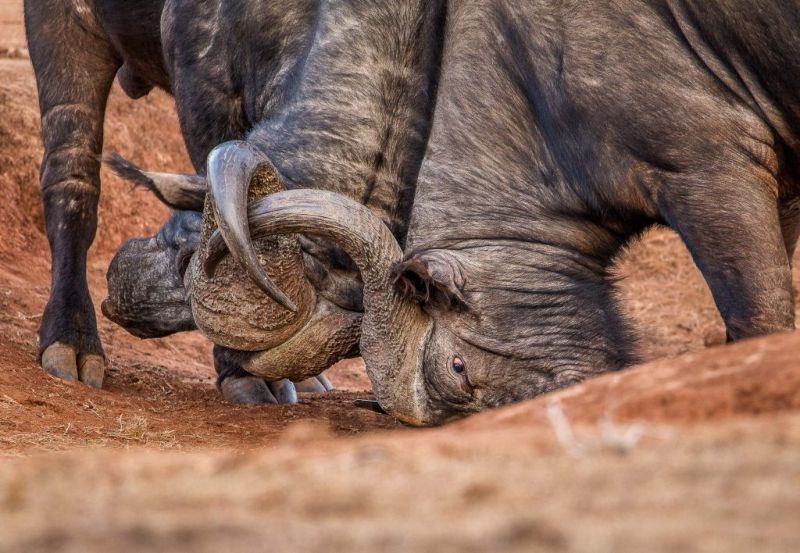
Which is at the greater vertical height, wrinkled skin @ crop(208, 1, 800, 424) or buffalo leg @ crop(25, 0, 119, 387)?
wrinkled skin @ crop(208, 1, 800, 424)

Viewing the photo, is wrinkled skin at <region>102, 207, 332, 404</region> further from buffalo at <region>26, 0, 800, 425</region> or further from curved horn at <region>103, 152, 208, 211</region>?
buffalo at <region>26, 0, 800, 425</region>

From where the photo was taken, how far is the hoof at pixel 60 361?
6648 mm

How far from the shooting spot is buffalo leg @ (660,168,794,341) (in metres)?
4.54

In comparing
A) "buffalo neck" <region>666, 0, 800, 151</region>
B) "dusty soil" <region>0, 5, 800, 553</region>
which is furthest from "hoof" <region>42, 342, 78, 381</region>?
"dusty soil" <region>0, 5, 800, 553</region>

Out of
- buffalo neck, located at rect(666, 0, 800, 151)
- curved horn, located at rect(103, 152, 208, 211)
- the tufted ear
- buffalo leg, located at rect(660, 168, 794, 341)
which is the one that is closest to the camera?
buffalo leg, located at rect(660, 168, 794, 341)

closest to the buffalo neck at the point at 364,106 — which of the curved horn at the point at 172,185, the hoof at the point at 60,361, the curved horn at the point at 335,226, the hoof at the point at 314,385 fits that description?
the curved horn at the point at 172,185

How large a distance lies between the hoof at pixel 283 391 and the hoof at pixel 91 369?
898mm

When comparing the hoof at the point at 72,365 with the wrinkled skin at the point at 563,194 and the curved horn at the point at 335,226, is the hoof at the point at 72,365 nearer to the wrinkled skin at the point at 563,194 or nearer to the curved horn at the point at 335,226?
the curved horn at the point at 335,226

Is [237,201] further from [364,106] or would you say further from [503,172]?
[503,172]

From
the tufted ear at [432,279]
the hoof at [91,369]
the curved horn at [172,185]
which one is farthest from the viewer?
the hoof at [91,369]

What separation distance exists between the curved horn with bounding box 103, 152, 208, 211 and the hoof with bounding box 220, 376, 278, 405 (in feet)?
4.41

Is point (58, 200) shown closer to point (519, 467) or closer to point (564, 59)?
point (564, 59)

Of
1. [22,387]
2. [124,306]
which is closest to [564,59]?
[124,306]

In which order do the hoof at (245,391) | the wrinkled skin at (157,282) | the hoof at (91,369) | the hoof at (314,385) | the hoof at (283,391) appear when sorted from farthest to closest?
the hoof at (314,385), the hoof at (283,391), the hoof at (91,369), the hoof at (245,391), the wrinkled skin at (157,282)
